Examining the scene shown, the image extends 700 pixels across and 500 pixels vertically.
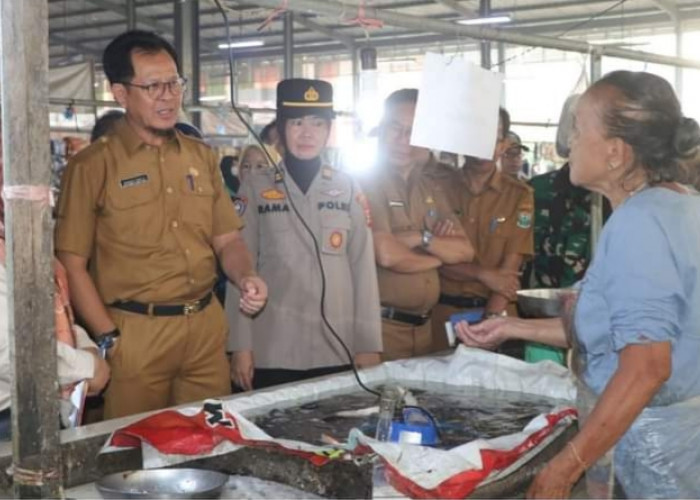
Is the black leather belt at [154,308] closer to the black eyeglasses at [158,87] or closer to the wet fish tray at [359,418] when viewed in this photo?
the wet fish tray at [359,418]

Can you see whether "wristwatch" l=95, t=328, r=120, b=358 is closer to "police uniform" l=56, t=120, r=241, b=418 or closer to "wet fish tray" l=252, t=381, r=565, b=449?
"police uniform" l=56, t=120, r=241, b=418

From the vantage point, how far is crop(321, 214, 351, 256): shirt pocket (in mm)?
3303

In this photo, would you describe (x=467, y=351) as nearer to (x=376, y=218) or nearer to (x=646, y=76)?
(x=376, y=218)

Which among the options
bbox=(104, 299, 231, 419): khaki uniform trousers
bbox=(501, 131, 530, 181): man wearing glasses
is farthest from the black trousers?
bbox=(501, 131, 530, 181): man wearing glasses

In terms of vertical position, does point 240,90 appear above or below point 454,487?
above

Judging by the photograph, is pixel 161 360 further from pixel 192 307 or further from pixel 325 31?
pixel 325 31

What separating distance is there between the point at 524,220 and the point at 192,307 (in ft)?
5.68

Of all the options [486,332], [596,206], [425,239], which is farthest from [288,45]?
[486,332]

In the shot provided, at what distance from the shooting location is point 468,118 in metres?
2.62

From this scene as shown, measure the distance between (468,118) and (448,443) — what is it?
3.05ft

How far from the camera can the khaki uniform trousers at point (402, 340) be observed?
11.8 feet

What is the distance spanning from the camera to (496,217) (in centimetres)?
415

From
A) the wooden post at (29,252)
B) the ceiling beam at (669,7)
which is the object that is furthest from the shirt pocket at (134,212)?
the ceiling beam at (669,7)

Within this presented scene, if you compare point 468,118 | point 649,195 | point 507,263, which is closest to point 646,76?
point 649,195
